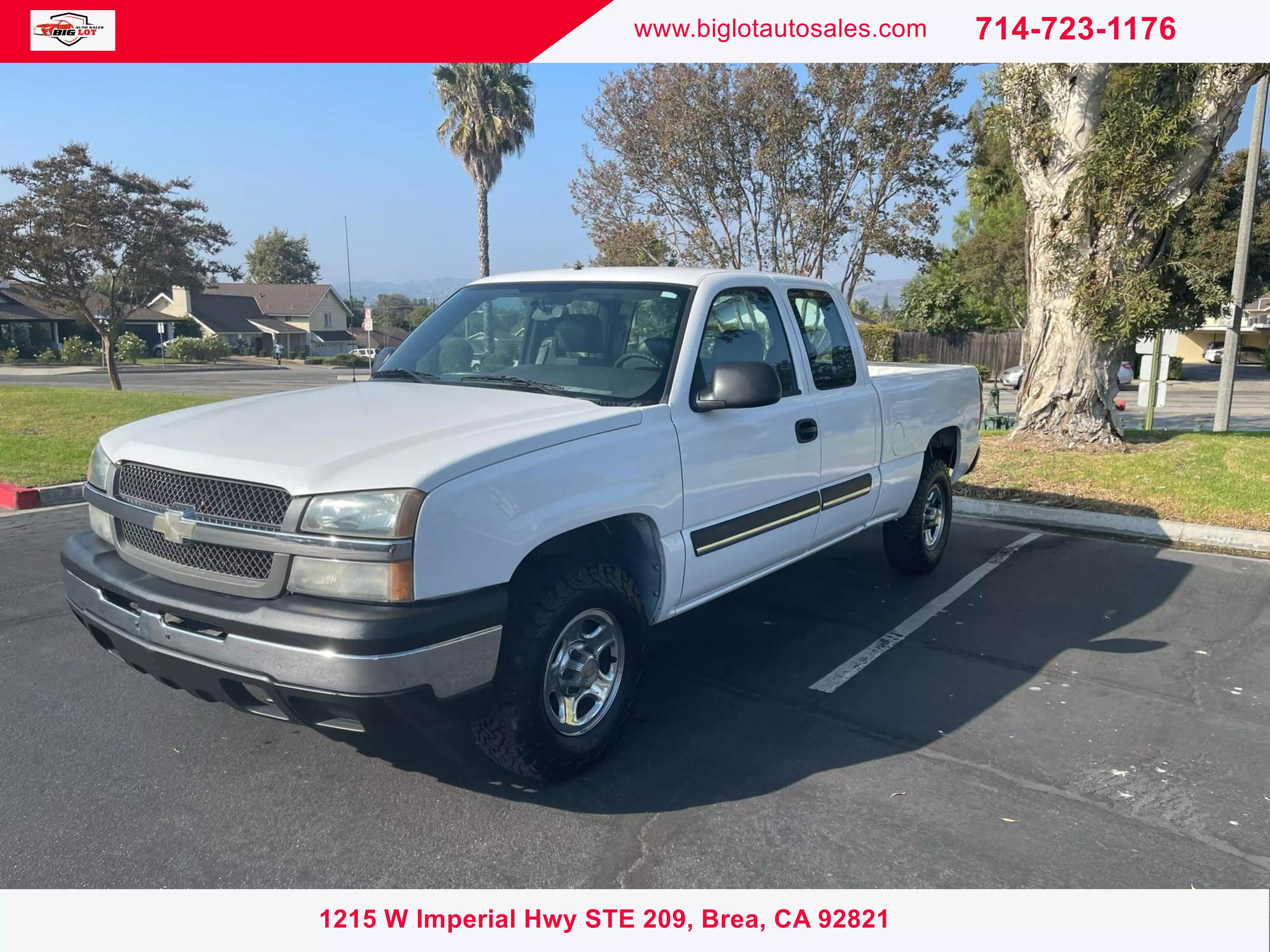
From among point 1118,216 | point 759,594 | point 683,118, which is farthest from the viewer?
point 683,118

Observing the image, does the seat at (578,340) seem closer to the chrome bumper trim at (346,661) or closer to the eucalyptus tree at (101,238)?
the chrome bumper trim at (346,661)

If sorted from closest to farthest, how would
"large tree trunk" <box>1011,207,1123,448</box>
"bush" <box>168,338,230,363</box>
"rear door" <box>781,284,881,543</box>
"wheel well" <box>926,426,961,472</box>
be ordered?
"rear door" <box>781,284,881,543</box>, "wheel well" <box>926,426,961,472</box>, "large tree trunk" <box>1011,207,1123,448</box>, "bush" <box>168,338,230,363</box>

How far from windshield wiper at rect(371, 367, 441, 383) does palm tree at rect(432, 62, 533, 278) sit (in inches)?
1166

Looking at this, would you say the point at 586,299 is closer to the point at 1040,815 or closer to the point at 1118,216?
the point at 1040,815

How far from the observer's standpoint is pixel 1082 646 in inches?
212

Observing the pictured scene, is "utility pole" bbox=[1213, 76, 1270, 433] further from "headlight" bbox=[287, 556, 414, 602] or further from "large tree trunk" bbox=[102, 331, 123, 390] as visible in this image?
"large tree trunk" bbox=[102, 331, 123, 390]

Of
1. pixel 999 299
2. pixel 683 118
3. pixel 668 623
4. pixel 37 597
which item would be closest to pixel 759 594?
pixel 668 623

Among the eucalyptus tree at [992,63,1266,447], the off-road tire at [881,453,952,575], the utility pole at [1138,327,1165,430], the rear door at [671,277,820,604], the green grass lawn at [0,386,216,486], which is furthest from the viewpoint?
the utility pole at [1138,327,1165,430]

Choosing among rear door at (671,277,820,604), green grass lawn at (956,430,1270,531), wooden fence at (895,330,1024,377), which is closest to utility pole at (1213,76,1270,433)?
green grass lawn at (956,430,1270,531)

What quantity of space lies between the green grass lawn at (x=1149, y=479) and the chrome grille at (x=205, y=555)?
25.2 ft

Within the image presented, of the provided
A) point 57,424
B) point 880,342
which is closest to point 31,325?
point 880,342

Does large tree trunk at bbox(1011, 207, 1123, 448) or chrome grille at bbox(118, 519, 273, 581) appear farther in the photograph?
large tree trunk at bbox(1011, 207, 1123, 448)

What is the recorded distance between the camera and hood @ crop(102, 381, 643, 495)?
3.11 m
